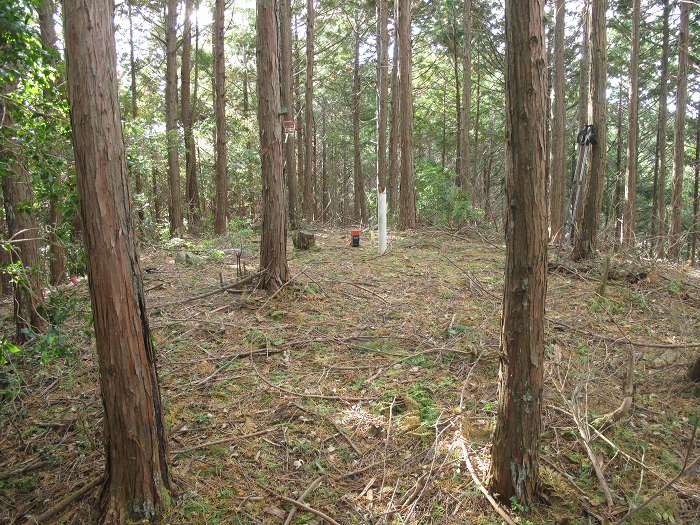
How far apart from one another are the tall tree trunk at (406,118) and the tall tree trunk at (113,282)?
10667mm

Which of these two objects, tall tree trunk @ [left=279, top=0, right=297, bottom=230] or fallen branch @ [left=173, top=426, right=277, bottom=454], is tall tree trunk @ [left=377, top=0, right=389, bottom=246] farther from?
fallen branch @ [left=173, top=426, right=277, bottom=454]

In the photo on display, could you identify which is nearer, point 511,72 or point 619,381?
point 511,72

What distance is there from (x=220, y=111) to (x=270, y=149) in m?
7.87

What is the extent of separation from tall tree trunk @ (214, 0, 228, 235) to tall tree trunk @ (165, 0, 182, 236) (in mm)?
1239

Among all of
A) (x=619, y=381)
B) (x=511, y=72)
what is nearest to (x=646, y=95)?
(x=619, y=381)

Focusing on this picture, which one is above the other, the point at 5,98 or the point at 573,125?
the point at 573,125

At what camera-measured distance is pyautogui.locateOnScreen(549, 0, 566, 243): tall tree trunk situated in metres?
13.2

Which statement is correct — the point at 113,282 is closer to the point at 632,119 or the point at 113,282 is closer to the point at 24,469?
the point at 24,469

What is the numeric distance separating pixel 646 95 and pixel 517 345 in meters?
22.7

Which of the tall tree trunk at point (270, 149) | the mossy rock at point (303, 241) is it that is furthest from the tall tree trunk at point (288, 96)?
the tall tree trunk at point (270, 149)

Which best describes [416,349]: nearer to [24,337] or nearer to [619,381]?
[619,381]

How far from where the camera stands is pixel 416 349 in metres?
5.12

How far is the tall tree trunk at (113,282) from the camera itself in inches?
103

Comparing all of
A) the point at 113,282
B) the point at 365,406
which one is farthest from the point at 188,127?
the point at 113,282
